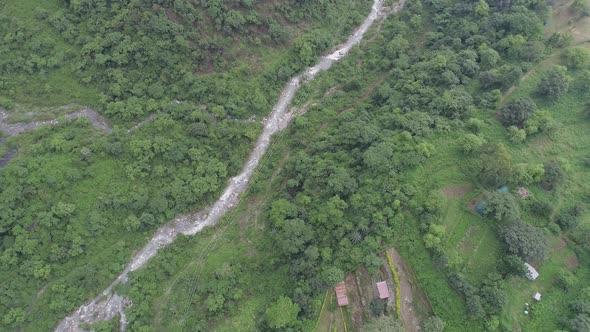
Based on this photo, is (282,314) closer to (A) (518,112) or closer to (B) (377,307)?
(B) (377,307)

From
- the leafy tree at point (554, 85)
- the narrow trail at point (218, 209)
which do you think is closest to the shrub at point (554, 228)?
the leafy tree at point (554, 85)

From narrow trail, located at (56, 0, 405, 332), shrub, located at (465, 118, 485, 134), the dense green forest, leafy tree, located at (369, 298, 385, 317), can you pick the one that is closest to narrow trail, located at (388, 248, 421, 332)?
the dense green forest

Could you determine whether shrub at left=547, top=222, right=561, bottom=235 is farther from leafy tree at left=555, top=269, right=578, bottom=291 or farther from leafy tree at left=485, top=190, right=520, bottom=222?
leafy tree at left=555, top=269, right=578, bottom=291

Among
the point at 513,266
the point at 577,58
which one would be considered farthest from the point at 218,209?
the point at 577,58

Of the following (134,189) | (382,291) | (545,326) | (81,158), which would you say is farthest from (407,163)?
(81,158)

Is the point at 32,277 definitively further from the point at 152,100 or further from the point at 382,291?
the point at 382,291

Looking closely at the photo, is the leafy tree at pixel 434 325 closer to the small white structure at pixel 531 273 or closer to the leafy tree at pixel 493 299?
the leafy tree at pixel 493 299
